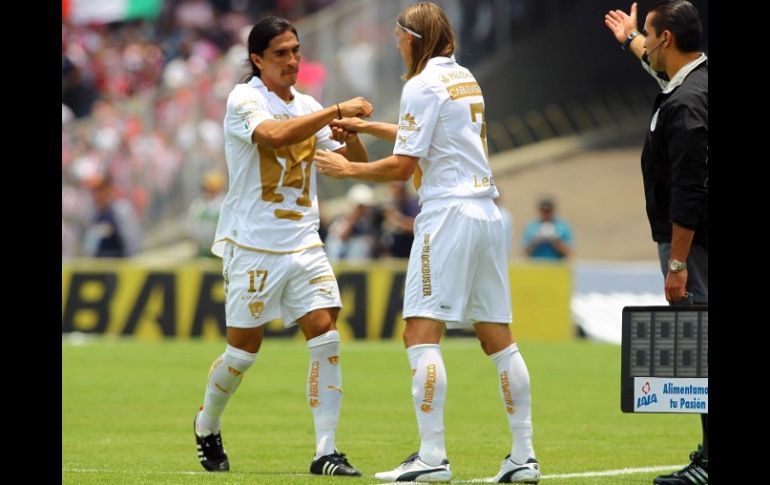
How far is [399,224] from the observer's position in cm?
2130

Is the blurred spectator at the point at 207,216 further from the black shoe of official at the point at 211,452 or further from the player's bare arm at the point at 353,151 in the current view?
the player's bare arm at the point at 353,151

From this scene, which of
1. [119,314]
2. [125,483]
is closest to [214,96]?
[119,314]

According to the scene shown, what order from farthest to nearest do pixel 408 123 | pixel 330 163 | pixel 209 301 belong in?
pixel 209 301
pixel 330 163
pixel 408 123

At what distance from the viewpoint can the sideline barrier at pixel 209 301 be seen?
21.0 m

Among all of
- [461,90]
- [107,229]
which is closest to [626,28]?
[461,90]

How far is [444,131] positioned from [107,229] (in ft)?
49.7

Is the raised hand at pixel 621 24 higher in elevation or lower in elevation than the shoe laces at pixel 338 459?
higher

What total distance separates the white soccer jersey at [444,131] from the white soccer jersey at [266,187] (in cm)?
95

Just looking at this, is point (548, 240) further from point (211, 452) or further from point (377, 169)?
point (377, 169)

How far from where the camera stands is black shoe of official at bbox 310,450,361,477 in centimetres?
847

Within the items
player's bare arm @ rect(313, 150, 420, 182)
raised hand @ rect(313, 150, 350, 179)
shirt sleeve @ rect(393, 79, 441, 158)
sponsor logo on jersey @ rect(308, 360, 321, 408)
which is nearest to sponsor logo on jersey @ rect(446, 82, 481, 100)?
shirt sleeve @ rect(393, 79, 441, 158)

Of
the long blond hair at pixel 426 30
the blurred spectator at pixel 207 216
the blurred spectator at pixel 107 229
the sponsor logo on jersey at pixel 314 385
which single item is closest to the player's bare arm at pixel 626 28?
the long blond hair at pixel 426 30
